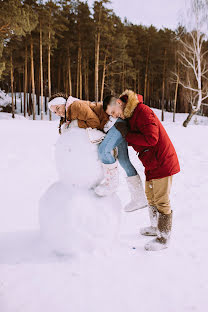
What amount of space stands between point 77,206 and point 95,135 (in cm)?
65

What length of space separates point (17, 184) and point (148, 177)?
105 inches

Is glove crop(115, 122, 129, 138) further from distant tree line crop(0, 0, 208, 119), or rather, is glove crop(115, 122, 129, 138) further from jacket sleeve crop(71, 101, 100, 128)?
distant tree line crop(0, 0, 208, 119)

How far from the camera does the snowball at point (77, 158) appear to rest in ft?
6.70

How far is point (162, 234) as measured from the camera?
7.50 ft

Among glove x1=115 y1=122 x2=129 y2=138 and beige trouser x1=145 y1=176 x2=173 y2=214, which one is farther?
beige trouser x1=145 y1=176 x2=173 y2=214

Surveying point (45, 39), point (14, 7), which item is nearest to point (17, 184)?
point (14, 7)

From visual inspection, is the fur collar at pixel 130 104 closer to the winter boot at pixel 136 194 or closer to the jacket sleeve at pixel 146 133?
the jacket sleeve at pixel 146 133

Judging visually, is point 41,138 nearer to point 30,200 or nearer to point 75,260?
point 30,200

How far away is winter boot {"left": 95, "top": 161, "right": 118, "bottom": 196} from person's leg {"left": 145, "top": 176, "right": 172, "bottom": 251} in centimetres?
44

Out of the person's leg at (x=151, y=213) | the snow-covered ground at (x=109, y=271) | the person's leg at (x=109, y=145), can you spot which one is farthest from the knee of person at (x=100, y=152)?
the snow-covered ground at (x=109, y=271)

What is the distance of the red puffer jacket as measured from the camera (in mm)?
2021

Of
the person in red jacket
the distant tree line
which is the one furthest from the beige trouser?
the distant tree line

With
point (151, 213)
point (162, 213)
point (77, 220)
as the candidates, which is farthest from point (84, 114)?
point (151, 213)

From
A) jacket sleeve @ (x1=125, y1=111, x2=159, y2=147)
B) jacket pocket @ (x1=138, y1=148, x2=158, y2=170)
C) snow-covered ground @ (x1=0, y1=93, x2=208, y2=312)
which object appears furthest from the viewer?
jacket pocket @ (x1=138, y1=148, x2=158, y2=170)
